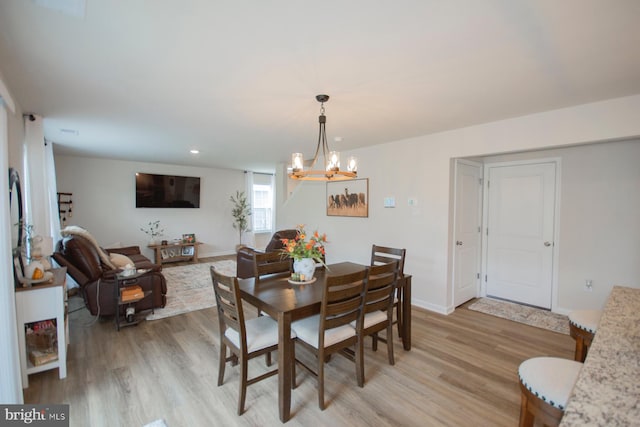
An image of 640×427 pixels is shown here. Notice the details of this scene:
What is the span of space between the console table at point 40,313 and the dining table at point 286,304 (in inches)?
58.2

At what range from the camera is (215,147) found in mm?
4840

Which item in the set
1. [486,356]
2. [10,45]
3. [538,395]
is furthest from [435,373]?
[10,45]

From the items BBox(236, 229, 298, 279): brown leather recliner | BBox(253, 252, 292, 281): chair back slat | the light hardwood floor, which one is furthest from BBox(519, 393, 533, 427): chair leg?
BBox(236, 229, 298, 279): brown leather recliner

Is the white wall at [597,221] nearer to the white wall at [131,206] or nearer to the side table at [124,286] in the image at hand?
the side table at [124,286]

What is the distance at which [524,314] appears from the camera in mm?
3768

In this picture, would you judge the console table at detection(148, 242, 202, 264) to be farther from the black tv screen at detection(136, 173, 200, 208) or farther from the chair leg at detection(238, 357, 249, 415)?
the chair leg at detection(238, 357, 249, 415)

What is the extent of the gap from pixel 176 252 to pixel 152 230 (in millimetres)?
751

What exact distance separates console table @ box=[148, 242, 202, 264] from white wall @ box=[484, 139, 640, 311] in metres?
7.01

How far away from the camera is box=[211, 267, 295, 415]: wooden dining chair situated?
6.41 ft

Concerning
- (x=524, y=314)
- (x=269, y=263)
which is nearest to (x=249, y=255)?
(x=269, y=263)

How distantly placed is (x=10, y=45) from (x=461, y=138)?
409 cm

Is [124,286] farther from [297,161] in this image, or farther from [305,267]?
[297,161]

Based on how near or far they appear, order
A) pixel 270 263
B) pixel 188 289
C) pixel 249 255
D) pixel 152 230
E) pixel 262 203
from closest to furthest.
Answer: pixel 270 263, pixel 249 255, pixel 188 289, pixel 152 230, pixel 262 203

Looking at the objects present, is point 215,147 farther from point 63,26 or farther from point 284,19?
point 284,19
